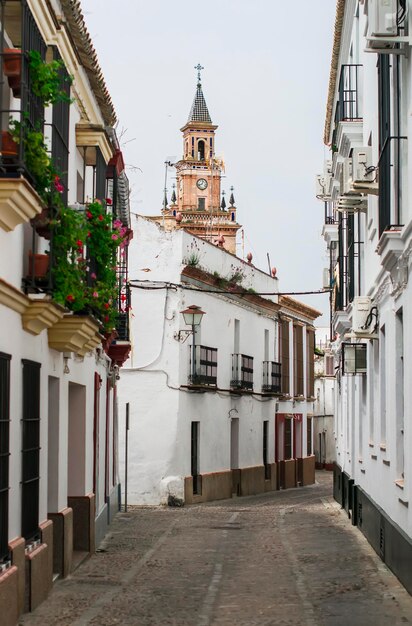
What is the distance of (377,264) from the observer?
16.5 m

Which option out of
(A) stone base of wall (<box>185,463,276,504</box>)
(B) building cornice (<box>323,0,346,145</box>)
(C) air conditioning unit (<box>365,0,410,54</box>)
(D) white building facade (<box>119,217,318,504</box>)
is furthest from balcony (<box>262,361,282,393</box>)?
(C) air conditioning unit (<box>365,0,410,54</box>)

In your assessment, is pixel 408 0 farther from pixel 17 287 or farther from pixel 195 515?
pixel 195 515

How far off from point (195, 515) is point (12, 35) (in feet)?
50.8

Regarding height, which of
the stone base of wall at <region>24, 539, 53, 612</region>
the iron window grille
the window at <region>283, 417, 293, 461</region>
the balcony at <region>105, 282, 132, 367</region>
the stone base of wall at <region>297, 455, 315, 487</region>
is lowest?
the stone base of wall at <region>297, 455, 315, 487</region>

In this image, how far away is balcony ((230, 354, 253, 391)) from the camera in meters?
33.9

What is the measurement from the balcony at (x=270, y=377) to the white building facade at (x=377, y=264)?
11496mm

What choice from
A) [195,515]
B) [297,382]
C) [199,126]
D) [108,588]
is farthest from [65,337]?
[199,126]

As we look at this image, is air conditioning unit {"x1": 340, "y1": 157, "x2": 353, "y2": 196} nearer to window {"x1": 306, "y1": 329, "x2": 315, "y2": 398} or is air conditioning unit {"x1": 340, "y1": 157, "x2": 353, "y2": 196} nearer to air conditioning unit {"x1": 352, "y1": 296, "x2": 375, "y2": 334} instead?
air conditioning unit {"x1": 352, "y1": 296, "x2": 375, "y2": 334}

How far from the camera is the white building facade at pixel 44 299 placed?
391 inches

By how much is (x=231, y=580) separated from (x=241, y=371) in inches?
810

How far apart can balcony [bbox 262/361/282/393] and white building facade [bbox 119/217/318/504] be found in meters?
0.03

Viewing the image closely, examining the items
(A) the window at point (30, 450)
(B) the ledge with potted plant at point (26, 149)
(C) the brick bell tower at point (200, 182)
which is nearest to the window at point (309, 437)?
(A) the window at point (30, 450)

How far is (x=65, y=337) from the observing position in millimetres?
12828

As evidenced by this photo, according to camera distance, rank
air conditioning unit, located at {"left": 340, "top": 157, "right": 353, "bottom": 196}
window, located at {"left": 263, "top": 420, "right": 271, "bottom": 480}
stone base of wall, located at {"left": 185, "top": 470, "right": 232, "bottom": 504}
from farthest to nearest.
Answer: window, located at {"left": 263, "top": 420, "right": 271, "bottom": 480}
stone base of wall, located at {"left": 185, "top": 470, "right": 232, "bottom": 504}
air conditioning unit, located at {"left": 340, "top": 157, "right": 353, "bottom": 196}
